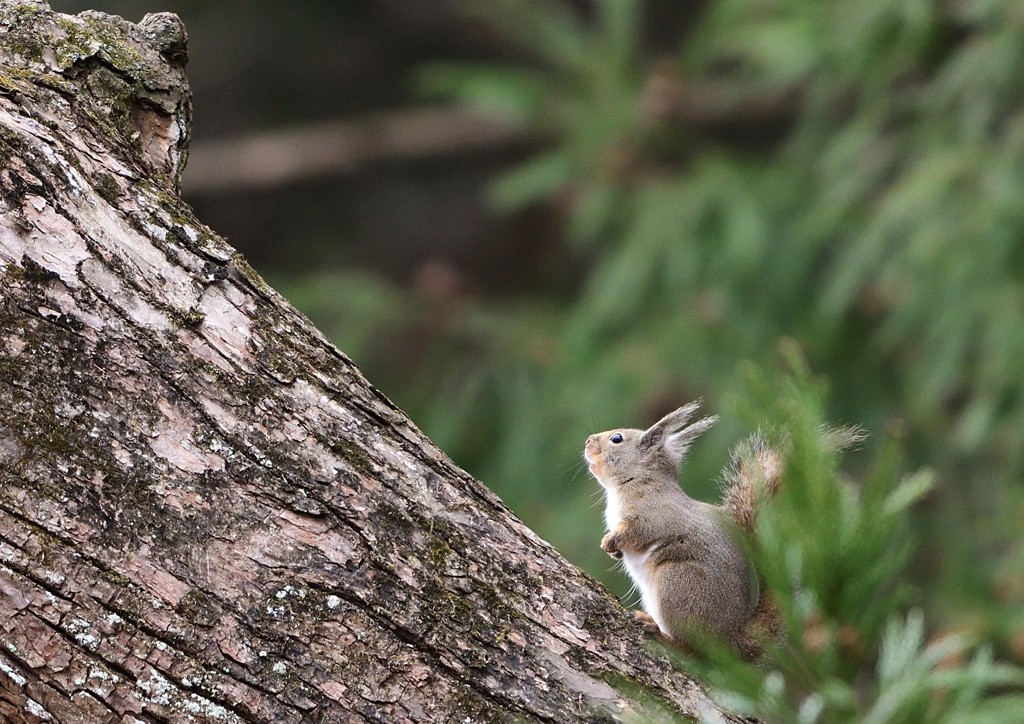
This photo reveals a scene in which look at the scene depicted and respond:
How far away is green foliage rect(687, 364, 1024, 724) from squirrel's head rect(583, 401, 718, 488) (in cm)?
120

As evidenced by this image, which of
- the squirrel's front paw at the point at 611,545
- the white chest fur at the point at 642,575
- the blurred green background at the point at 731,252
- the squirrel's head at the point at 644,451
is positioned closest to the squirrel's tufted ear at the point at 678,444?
the squirrel's head at the point at 644,451

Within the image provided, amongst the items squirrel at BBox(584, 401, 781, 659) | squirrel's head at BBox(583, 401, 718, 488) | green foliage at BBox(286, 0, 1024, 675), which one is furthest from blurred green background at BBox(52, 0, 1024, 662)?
squirrel at BBox(584, 401, 781, 659)

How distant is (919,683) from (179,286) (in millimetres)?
1024

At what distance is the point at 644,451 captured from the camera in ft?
8.32

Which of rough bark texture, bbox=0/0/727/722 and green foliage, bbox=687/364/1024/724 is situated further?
rough bark texture, bbox=0/0/727/722

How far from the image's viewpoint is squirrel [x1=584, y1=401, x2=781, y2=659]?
198cm

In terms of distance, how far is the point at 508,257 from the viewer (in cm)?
829

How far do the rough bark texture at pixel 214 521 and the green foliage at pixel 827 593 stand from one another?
29 cm

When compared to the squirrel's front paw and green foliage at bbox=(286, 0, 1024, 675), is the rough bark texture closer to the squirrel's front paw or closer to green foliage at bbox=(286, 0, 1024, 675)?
the squirrel's front paw

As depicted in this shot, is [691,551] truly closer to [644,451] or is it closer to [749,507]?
[749,507]

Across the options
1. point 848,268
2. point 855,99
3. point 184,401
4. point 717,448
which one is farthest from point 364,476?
point 855,99

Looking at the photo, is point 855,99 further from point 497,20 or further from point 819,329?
point 497,20

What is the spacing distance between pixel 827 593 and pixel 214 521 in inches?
29.6

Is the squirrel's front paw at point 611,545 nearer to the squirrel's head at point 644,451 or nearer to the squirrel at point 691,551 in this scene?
the squirrel at point 691,551
